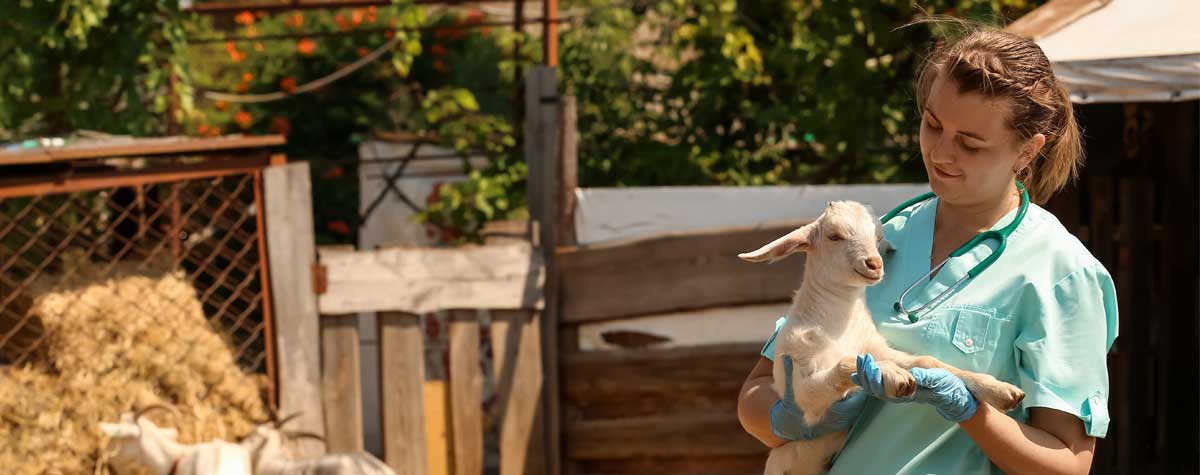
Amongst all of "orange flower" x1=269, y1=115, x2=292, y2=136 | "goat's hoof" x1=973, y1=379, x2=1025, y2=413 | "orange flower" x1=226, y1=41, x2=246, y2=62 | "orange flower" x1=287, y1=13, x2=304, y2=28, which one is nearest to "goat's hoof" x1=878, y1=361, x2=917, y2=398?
"goat's hoof" x1=973, y1=379, x2=1025, y2=413

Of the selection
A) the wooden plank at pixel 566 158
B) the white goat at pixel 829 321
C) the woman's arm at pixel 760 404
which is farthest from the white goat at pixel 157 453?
the white goat at pixel 829 321

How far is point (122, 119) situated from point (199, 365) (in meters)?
2.24

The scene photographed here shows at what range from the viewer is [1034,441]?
204 centimetres

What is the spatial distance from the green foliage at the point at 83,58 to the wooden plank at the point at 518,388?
95.0 inches

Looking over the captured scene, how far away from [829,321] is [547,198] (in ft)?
12.1

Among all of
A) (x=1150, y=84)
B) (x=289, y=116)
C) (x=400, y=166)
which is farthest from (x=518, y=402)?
(x=289, y=116)

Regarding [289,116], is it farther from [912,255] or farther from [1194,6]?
[912,255]

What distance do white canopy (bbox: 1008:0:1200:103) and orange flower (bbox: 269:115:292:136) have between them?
17.7 ft

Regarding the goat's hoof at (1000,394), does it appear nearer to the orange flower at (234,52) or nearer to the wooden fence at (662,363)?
the wooden fence at (662,363)

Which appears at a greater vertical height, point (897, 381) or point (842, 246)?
point (842, 246)

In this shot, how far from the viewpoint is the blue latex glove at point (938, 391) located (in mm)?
1986

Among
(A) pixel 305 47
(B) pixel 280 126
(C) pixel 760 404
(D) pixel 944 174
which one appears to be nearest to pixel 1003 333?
(D) pixel 944 174

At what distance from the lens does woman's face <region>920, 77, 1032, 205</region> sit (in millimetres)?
2088

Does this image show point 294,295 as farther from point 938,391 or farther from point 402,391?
point 938,391
